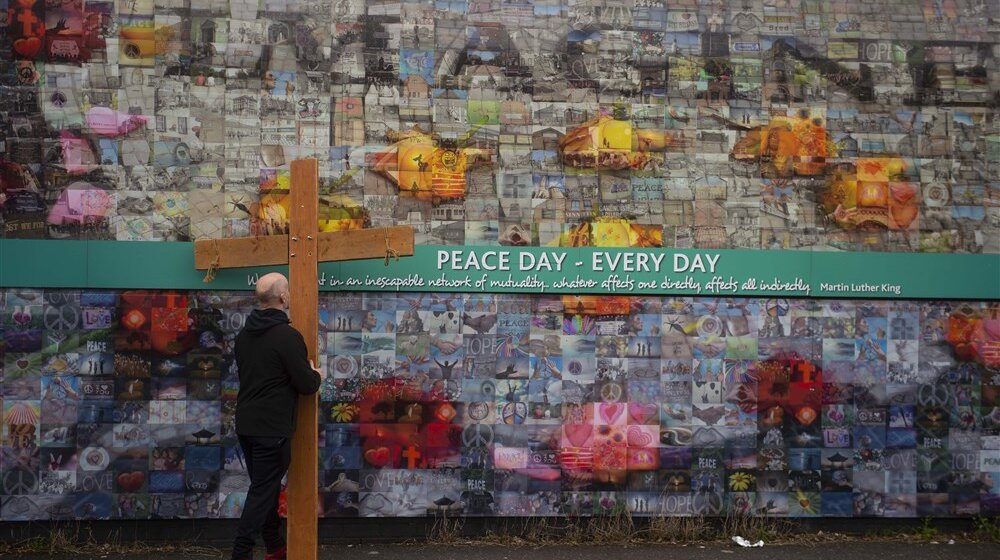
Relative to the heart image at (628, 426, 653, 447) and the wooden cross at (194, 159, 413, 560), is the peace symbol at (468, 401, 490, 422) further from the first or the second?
the wooden cross at (194, 159, 413, 560)

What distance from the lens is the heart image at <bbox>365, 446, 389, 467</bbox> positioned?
6543 mm

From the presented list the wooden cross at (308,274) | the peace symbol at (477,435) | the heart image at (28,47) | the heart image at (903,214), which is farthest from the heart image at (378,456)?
the heart image at (903,214)

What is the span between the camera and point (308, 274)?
217 inches

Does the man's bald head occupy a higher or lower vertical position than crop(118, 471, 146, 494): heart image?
higher

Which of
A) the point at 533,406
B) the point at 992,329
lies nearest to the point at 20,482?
the point at 533,406

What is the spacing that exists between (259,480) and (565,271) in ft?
8.47

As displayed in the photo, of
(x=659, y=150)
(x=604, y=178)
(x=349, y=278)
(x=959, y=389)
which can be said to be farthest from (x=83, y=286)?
(x=959, y=389)

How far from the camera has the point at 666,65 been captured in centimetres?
683

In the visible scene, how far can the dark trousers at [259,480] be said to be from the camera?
523 centimetres

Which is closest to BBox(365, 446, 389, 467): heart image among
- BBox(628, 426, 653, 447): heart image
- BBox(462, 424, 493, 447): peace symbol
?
BBox(462, 424, 493, 447): peace symbol

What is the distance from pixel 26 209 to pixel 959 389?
676 cm

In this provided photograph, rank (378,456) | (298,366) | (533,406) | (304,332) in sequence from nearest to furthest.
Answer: (298,366) < (304,332) < (378,456) < (533,406)

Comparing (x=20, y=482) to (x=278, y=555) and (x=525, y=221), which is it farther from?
(x=525, y=221)

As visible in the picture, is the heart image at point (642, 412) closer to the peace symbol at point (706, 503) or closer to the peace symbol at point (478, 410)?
the peace symbol at point (706, 503)
